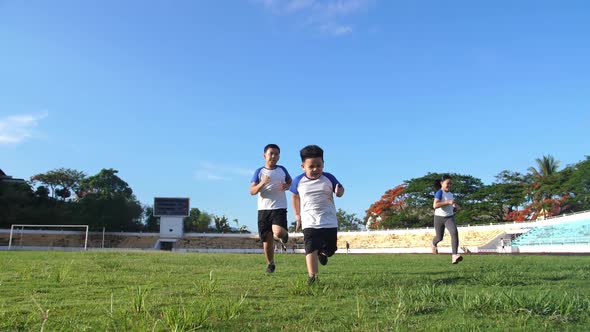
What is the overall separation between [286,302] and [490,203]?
60.1m

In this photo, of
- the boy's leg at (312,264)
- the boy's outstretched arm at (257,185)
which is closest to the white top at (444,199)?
the boy's outstretched arm at (257,185)

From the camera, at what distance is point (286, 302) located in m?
3.23

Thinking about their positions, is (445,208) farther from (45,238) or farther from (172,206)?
(45,238)

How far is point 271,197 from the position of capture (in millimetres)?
6453

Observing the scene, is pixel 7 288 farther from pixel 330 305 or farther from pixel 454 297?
pixel 454 297

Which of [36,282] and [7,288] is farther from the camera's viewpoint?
[36,282]

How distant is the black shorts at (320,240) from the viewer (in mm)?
4684

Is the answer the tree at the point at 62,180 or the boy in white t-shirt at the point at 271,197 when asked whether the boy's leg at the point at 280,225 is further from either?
the tree at the point at 62,180

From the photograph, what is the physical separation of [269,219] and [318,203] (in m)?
1.71

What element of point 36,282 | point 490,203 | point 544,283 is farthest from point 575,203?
point 36,282

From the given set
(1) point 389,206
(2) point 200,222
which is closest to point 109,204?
(2) point 200,222

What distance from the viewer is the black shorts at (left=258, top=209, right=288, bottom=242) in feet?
20.7

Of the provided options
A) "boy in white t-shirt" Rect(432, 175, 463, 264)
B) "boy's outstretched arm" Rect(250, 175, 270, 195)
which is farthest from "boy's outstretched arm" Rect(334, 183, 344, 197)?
"boy in white t-shirt" Rect(432, 175, 463, 264)

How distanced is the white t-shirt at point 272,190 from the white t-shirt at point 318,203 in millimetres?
1384
